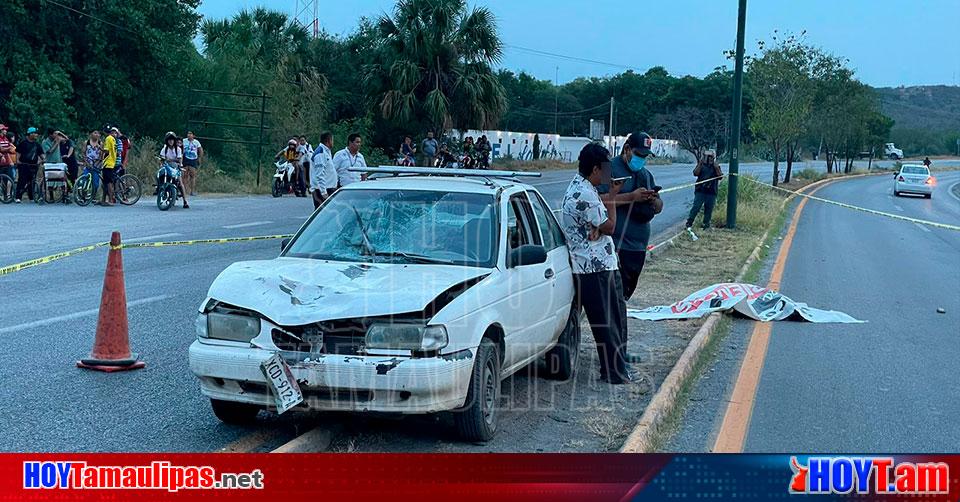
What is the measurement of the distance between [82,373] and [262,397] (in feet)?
7.70

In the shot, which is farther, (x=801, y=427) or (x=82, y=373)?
(x=82, y=373)

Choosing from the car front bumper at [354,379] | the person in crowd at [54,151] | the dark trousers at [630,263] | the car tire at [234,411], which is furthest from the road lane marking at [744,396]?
the person in crowd at [54,151]

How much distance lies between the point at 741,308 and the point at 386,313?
6.55 meters

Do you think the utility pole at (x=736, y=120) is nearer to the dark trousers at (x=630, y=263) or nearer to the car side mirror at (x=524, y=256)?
the dark trousers at (x=630, y=263)

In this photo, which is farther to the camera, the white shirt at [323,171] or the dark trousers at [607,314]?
the white shirt at [323,171]

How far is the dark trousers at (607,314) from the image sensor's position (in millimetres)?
7422

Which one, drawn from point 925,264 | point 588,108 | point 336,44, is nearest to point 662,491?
point 925,264

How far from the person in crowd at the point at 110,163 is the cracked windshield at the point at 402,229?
16403 millimetres

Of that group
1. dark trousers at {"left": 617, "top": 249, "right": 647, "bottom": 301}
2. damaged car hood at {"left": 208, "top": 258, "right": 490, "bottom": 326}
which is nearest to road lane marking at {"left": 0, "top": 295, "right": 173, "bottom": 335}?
damaged car hood at {"left": 208, "top": 258, "right": 490, "bottom": 326}

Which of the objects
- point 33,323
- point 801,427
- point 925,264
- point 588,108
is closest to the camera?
point 801,427

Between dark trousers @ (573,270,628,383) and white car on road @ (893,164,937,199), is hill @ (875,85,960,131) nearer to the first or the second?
white car on road @ (893,164,937,199)

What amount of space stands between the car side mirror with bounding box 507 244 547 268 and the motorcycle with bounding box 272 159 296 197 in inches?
889

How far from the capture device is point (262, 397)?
5488mm

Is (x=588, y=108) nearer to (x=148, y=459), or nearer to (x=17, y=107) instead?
(x=17, y=107)
